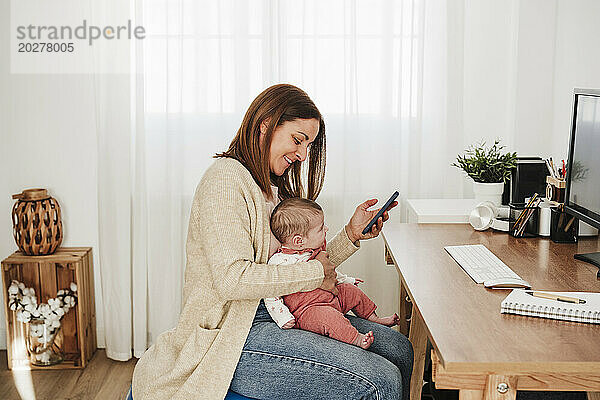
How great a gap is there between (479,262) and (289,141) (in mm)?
646

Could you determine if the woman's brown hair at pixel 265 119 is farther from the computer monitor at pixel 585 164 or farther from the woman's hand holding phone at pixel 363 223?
the computer monitor at pixel 585 164

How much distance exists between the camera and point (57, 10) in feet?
11.1

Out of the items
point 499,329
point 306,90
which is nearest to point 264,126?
point 499,329

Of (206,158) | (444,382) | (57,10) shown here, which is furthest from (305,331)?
(57,10)

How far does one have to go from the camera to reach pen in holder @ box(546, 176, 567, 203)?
2.51m

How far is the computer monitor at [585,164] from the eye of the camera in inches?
87.0

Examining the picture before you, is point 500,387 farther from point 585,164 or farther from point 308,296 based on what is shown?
point 585,164

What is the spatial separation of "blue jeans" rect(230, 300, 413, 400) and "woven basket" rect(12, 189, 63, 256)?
5.71 feet

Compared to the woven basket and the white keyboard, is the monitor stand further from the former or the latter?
the woven basket

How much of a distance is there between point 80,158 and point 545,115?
2.14 metres

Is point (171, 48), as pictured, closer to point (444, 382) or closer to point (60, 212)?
point (60, 212)

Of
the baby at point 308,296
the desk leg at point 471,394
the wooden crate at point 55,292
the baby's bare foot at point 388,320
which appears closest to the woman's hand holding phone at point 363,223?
the baby at point 308,296

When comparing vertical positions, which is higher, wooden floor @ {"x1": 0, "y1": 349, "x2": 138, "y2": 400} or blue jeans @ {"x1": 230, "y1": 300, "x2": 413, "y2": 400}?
blue jeans @ {"x1": 230, "y1": 300, "x2": 413, "y2": 400}

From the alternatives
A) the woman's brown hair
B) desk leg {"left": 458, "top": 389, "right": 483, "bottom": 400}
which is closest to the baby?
the woman's brown hair
